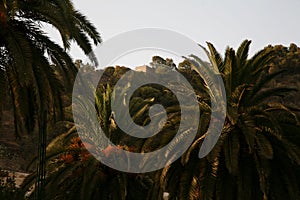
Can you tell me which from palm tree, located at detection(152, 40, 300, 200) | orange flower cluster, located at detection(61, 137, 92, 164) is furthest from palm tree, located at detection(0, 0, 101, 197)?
orange flower cluster, located at detection(61, 137, 92, 164)

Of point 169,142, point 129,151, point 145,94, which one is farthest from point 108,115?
point 145,94

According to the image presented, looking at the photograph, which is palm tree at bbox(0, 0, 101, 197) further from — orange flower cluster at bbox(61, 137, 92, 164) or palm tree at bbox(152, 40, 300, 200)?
orange flower cluster at bbox(61, 137, 92, 164)

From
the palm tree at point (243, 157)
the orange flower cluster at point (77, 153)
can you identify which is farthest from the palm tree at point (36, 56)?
the orange flower cluster at point (77, 153)

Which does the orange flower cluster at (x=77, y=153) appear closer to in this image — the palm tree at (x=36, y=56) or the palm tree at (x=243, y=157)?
the palm tree at (x=243, y=157)

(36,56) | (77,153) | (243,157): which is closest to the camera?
(36,56)

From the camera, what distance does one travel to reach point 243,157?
14492 millimetres

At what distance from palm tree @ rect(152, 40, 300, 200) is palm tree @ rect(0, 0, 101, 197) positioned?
14.1 ft

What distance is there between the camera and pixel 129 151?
18.0 m

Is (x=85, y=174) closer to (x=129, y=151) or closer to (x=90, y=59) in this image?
(x=129, y=151)

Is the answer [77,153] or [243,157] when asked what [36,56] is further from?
[77,153]

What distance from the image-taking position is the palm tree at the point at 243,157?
44.9 feet

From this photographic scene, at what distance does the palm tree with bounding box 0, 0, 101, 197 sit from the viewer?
10523 mm

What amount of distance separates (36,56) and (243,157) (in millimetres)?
6787

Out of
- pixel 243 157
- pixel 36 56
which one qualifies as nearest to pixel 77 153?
pixel 243 157
